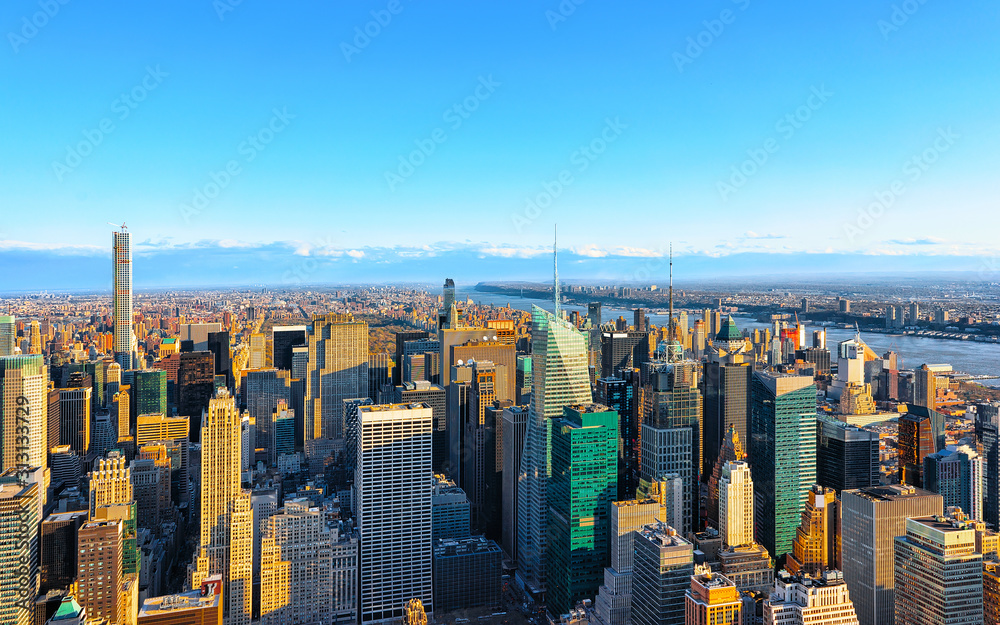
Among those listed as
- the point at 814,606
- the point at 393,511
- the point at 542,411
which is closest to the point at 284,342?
the point at 542,411

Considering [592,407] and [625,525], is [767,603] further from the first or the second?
[592,407]

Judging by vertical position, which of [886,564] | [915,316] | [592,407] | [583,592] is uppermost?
[915,316]

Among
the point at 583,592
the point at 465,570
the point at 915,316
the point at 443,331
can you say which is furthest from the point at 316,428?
the point at 915,316

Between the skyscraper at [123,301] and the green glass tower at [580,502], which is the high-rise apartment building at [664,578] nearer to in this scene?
the green glass tower at [580,502]

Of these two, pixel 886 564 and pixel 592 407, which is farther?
pixel 592 407

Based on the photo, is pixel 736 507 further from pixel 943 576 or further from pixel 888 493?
pixel 943 576
